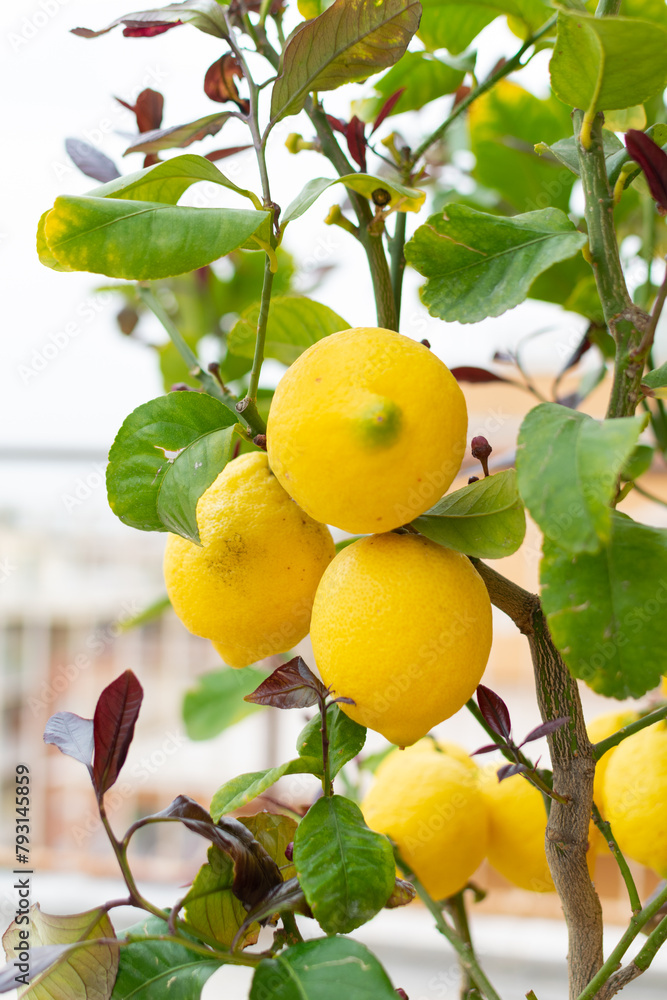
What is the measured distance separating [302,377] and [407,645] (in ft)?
0.43

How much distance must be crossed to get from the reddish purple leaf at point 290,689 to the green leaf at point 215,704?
1.22 feet

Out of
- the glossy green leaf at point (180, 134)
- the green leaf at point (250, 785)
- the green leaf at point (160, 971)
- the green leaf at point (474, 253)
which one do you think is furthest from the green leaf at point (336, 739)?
the glossy green leaf at point (180, 134)

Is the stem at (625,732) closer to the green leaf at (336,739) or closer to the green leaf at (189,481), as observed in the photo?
the green leaf at (336,739)

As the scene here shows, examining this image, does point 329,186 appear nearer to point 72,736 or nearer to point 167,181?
point 167,181

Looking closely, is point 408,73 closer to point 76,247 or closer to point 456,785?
point 76,247

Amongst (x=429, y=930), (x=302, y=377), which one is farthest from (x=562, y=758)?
(x=429, y=930)

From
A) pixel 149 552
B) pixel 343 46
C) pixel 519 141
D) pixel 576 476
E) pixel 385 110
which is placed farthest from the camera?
pixel 149 552

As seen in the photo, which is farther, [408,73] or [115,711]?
[408,73]

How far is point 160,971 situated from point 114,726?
120 mm

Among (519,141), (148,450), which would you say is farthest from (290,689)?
(519,141)

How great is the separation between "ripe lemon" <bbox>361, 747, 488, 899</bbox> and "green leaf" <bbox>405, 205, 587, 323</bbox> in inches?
12.8

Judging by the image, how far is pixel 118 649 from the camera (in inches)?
77.5

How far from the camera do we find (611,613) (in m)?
0.29

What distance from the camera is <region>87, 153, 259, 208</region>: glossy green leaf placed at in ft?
1.07
